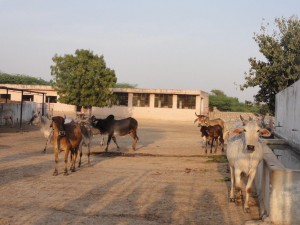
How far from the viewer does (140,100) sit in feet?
177

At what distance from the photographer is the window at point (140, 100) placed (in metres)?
53.8

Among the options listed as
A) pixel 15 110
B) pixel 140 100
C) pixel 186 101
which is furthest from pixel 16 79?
pixel 15 110

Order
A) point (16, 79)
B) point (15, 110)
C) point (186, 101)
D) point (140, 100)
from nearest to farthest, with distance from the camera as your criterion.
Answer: point (15, 110) < point (186, 101) < point (140, 100) < point (16, 79)

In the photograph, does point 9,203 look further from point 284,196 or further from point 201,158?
point 201,158

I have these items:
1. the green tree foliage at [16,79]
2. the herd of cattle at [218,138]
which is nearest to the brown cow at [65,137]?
the herd of cattle at [218,138]

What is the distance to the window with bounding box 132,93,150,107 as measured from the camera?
53781 mm

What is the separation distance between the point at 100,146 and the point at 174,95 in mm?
33160

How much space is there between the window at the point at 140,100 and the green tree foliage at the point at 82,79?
A: 26.9ft

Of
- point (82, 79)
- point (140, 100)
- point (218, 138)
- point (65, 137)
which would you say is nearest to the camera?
point (65, 137)

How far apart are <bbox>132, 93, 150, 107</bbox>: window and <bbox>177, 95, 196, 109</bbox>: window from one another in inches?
166

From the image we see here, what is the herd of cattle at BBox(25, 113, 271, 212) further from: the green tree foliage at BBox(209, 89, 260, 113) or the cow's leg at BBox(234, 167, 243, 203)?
the green tree foliage at BBox(209, 89, 260, 113)

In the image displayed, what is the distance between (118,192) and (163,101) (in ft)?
144

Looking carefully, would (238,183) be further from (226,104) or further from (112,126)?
(226,104)

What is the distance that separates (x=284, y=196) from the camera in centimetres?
681
